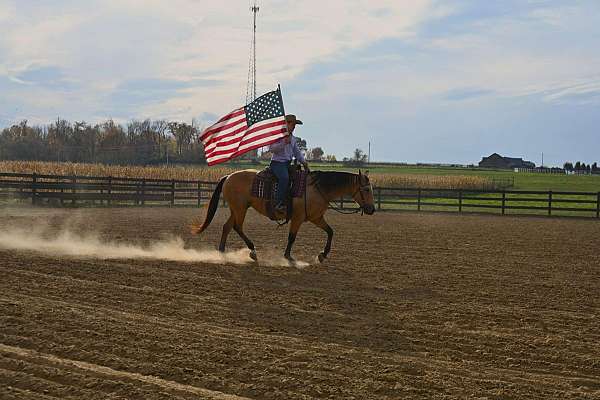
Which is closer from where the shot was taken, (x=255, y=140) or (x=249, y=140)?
(x=255, y=140)

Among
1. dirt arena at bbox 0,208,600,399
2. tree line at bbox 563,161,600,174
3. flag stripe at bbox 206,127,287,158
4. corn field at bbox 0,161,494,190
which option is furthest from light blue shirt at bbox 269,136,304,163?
tree line at bbox 563,161,600,174

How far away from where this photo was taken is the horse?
11.6m

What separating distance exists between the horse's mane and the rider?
0.34 m

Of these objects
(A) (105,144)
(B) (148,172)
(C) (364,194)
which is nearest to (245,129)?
(C) (364,194)

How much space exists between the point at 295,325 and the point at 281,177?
505 centimetres

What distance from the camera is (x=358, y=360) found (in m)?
5.46

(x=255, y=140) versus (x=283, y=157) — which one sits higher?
(x=255, y=140)

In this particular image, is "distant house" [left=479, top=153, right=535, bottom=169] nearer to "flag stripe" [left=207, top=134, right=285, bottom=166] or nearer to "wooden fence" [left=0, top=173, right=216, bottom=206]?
"wooden fence" [left=0, top=173, right=216, bottom=206]

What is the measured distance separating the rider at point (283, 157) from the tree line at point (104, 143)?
54361 millimetres

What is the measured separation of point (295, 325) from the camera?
6746 millimetres

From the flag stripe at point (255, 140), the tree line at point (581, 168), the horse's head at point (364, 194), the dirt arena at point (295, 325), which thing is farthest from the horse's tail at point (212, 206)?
the tree line at point (581, 168)

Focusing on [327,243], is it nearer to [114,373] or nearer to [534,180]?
[114,373]

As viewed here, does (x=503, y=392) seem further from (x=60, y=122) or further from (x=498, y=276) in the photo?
(x=60, y=122)

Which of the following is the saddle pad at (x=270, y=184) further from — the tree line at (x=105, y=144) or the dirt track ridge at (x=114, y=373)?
the tree line at (x=105, y=144)
